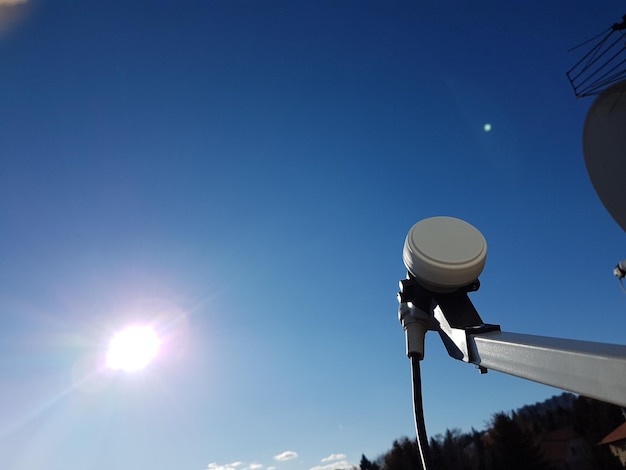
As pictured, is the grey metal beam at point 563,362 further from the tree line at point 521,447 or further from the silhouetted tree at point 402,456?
the silhouetted tree at point 402,456

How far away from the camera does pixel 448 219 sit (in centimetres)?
203

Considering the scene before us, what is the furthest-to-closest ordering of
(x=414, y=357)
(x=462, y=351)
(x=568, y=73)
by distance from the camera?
(x=568, y=73) → (x=414, y=357) → (x=462, y=351)

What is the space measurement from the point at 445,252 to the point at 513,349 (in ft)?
2.05

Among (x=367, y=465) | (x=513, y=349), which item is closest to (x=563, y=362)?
(x=513, y=349)

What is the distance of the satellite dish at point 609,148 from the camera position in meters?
4.33

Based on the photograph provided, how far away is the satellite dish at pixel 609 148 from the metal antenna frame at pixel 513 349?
3272 millimetres

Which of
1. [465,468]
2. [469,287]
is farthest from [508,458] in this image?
[469,287]

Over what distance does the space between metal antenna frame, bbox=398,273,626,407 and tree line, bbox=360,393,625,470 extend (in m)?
36.3

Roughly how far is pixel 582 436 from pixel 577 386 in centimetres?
7374

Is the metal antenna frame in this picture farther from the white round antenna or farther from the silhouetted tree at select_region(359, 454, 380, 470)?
the silhouetted tree at select_region(359, 454, 380, 470)

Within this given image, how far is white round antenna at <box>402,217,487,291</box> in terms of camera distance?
189cm

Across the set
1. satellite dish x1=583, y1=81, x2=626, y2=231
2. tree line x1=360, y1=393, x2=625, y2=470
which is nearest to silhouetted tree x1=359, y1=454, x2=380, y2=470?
tree line x1=360, y1=393, x2=625, y2=470

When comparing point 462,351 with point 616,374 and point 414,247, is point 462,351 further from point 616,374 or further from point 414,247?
point 616,374

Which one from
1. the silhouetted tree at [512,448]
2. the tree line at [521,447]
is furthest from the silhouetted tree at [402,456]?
the silhouetted tree at [512,448]
